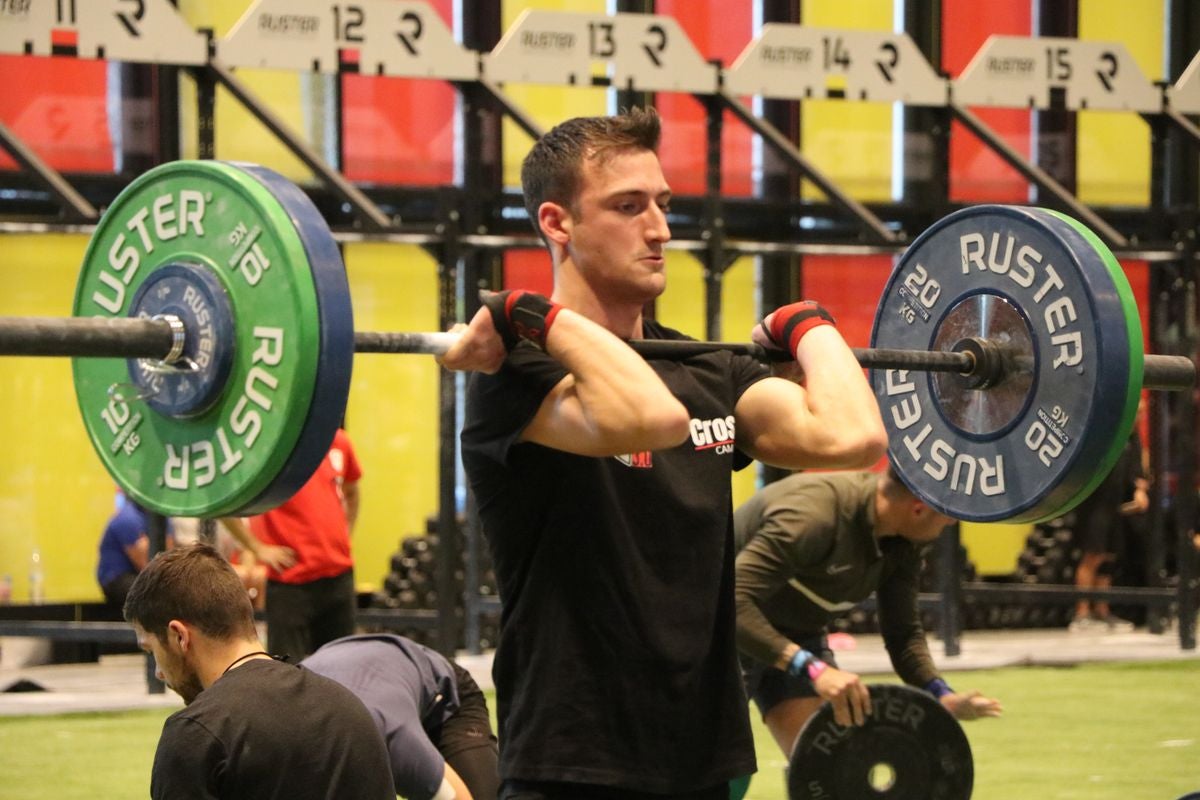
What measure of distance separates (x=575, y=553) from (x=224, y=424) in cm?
58

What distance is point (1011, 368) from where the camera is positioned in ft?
11.2

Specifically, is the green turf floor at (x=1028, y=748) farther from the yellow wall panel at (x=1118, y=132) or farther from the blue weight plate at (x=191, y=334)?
the yellow wall panel at (x=1118, y=132)

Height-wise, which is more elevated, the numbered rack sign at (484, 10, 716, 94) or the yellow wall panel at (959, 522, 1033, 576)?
the numbered rack sign at (484, 10, 716, 94)

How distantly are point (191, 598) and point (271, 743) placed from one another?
291 millimetres

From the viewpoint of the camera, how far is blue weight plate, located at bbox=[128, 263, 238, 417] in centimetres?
270

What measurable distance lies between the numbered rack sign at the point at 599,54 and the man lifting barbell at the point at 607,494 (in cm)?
595

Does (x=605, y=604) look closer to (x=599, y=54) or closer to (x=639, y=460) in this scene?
(x=639, y=460)

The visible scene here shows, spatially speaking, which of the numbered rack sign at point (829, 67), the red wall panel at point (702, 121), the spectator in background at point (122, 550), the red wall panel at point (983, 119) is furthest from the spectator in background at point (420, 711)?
the red wall panel at point (983, 119)

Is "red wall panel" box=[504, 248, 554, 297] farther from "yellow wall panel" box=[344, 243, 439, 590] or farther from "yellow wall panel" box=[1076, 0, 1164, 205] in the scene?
"yellow wall panel" box=[1076, 0, 1164, 205]

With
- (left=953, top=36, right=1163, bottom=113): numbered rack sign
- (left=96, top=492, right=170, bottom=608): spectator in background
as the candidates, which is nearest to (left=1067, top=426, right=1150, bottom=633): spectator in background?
(left=953, top=36, right=1163, bottom=113): numbered rack sign

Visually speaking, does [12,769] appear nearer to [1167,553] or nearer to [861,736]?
[861,736]

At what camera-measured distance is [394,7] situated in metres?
8.35

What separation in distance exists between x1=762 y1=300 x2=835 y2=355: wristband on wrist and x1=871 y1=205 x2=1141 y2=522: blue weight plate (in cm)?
60

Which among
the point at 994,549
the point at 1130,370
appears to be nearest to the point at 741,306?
the point at 994,549
